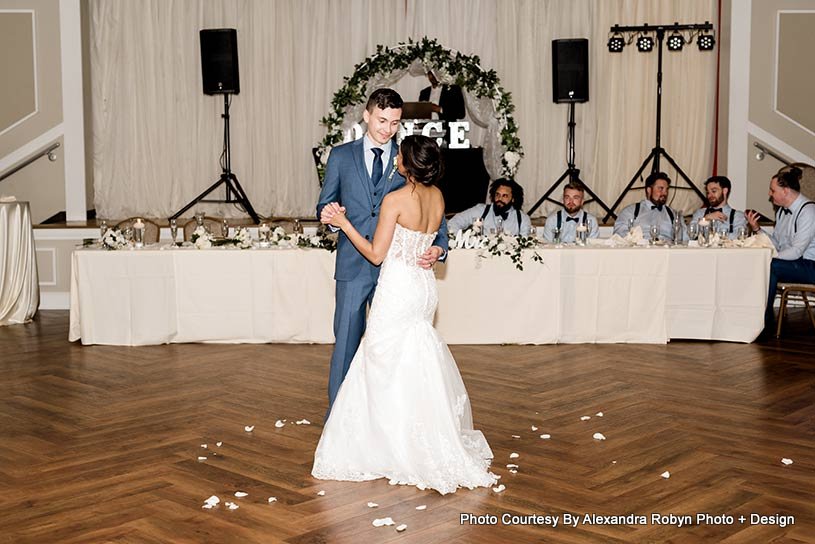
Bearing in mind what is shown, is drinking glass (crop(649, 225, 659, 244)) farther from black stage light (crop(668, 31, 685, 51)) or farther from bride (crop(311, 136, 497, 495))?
black stage light (crop(668, 31, 685, 51))

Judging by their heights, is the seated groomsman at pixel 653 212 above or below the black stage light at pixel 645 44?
below

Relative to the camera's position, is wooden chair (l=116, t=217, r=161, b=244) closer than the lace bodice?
No

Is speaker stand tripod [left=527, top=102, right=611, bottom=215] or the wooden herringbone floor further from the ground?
speaker stand tripod [left=527, top=102, right=611, bottom=215]

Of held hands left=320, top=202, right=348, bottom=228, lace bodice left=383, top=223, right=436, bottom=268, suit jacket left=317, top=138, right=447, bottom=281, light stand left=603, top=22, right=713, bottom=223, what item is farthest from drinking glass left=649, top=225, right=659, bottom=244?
held hands left=320, top=202, right=348, bottom=228

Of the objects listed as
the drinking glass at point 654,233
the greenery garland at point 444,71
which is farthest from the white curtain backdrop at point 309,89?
the drinking glass at point 654,233

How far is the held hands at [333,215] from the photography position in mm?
4246

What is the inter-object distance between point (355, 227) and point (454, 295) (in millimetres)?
A: 2533

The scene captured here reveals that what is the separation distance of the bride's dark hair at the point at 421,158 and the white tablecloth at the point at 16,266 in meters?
5.45

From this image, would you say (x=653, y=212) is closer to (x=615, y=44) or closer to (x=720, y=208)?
(x=720, y=208)

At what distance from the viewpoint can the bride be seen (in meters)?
4.12

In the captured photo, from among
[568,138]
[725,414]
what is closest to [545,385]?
[725,414]

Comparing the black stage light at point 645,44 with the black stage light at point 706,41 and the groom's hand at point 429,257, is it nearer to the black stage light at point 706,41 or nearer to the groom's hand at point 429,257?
the black stage light at point 706,41

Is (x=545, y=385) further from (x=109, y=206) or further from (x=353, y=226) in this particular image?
(x=109, y=206)

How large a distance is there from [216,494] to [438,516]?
0.93 metres
